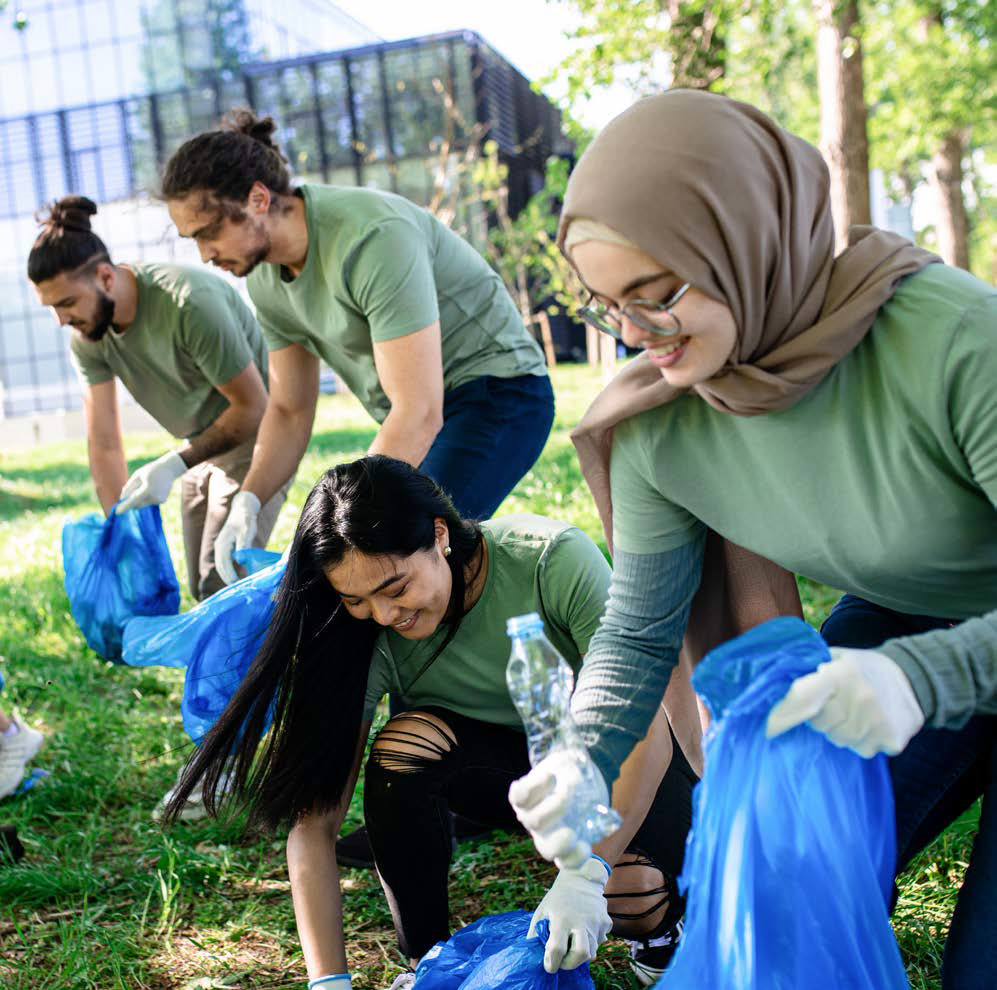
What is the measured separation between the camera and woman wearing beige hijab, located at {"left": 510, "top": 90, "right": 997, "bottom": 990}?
1281mm

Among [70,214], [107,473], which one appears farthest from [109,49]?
[70,214]

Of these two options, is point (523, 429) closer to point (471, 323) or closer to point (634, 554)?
point (471, 323)

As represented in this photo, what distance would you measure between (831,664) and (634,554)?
0.50 m

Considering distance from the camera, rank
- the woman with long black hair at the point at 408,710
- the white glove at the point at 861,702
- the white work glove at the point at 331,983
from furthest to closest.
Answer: the woman with long black hair at the point at 408,710
the white work glove at the point at 331,983
the white glove at the point at 861,702

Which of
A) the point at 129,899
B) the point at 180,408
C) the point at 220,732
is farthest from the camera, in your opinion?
the point at 180,408

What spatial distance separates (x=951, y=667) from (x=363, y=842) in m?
1.72

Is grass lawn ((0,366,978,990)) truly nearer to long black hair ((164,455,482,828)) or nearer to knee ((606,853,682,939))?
knee ((606,853,682,939))

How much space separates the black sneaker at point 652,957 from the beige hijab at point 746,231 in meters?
1.05

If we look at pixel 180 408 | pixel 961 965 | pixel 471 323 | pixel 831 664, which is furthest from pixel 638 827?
pixel 180 408

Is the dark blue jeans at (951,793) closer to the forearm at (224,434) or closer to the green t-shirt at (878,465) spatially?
the green t-shirt at (878,465)

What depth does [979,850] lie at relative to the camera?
141 cm

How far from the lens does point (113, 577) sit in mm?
3258

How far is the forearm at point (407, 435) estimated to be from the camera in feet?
8.02

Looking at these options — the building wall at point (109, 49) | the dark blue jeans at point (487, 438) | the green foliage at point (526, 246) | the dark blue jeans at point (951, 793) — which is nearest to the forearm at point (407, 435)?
the dark blue jeans at point (487, 438)
